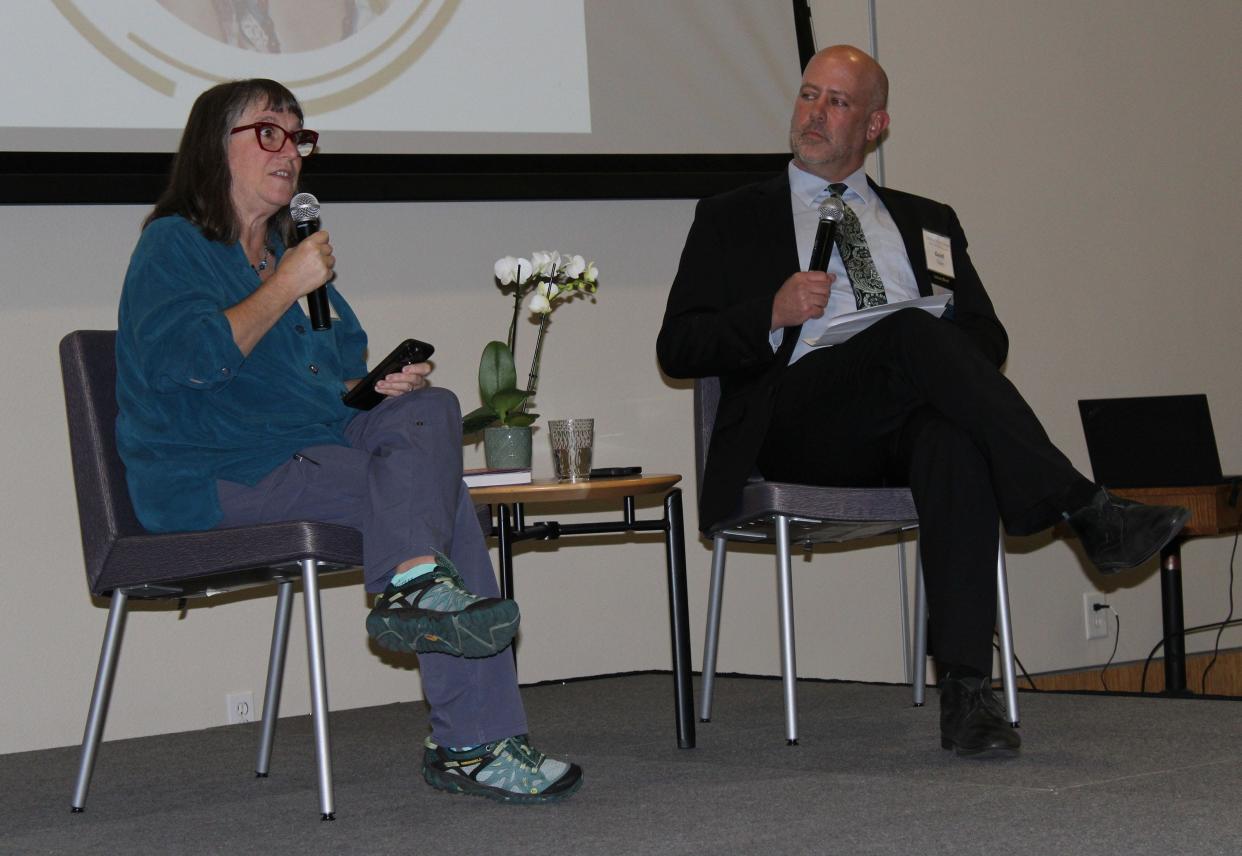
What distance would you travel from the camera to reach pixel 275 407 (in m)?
2.14

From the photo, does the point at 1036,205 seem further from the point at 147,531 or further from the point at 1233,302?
the point at 147,531

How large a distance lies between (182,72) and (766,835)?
2.15m

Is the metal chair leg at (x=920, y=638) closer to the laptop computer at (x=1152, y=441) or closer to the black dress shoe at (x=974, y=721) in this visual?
the black dress shoe at (x=974, y=721)

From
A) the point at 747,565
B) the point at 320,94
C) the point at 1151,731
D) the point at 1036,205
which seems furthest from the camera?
the point at 1036,205

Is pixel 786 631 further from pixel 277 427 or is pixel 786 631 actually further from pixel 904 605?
pixel 904 605

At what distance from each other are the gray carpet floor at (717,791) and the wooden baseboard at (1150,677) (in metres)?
1.13

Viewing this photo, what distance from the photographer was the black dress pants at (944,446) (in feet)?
7.22

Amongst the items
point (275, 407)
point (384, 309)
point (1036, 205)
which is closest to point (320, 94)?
point (384, 309)

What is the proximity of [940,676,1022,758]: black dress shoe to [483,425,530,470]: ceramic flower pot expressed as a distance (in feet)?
2.96

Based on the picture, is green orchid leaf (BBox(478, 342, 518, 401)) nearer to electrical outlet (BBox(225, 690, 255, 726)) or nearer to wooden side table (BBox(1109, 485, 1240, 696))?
electrical outlet (BBox(225, 690, 255, 726))

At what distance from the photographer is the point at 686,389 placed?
3.59m

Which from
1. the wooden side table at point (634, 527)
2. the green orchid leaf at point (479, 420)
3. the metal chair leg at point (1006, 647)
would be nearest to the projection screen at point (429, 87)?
the green orchid leaf at point (479, 420)

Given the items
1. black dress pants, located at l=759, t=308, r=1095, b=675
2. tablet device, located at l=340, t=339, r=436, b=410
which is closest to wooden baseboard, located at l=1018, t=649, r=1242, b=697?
black dress pants, located at l=759, t=308, r=1095, b=675

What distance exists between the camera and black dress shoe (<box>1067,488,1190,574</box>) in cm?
215
